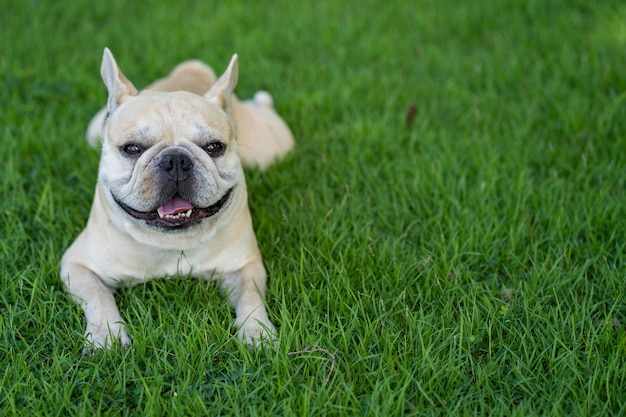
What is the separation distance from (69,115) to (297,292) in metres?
2.58

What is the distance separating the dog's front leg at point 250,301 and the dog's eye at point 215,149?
60 cm

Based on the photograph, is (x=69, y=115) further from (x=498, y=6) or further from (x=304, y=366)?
(x=498, y=6)

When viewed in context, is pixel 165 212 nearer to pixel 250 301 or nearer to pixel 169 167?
pixel 169 167

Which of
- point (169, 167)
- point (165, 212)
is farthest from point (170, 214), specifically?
point (169, 167)

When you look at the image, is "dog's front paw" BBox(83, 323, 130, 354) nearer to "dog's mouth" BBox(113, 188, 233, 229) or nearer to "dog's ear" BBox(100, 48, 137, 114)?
"dog's mouth" BBox(113, 188, 233, 229)

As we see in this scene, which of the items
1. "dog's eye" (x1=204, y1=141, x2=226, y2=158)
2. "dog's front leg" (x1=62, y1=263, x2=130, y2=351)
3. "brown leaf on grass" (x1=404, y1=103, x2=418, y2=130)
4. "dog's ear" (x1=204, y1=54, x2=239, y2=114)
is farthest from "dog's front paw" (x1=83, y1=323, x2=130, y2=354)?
"brown leaf on grass" (x1=404, y1=103, x2=418, y2=130)

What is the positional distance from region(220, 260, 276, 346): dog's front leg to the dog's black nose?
2.14ft

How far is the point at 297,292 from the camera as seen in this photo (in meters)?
3.41

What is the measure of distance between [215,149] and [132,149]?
1.26 ft

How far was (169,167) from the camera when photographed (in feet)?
10.1

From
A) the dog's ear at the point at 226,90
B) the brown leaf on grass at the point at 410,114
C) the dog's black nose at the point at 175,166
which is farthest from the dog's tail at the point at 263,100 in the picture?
the dog's black nose at the point at 175,166

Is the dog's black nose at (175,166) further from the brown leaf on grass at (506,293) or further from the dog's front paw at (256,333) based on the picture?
the brown leaf on grass at (506,293)

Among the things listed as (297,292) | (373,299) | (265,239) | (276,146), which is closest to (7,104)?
(276,146)

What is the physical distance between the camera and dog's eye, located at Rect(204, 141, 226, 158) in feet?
10.9
